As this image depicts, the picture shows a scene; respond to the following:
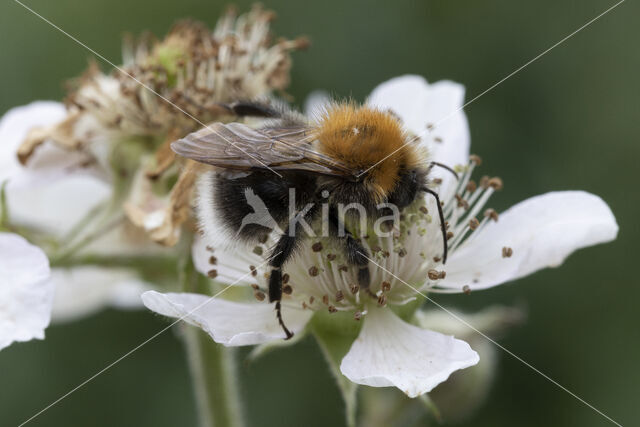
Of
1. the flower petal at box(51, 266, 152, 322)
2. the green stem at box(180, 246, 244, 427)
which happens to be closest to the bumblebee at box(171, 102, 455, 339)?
the green stem at box(180, 246, 244, 427)

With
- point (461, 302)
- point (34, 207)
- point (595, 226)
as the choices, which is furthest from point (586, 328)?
point (34, 207)

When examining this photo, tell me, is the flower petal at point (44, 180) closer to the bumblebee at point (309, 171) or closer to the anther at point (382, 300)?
the bumblebee at point (309, 171)

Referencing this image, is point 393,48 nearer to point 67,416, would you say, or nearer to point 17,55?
point 17,55

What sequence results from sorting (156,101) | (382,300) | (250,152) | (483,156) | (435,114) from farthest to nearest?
(483,156) < (435,114) < (156,101) < (382,300) < (250,152)

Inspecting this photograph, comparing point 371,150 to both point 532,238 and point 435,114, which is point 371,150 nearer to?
point 532,238

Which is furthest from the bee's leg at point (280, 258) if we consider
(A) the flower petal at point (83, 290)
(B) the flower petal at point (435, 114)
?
(A) the flower petal at point (83, 290)

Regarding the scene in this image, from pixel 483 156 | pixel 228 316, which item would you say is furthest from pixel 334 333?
pixel 483 156
